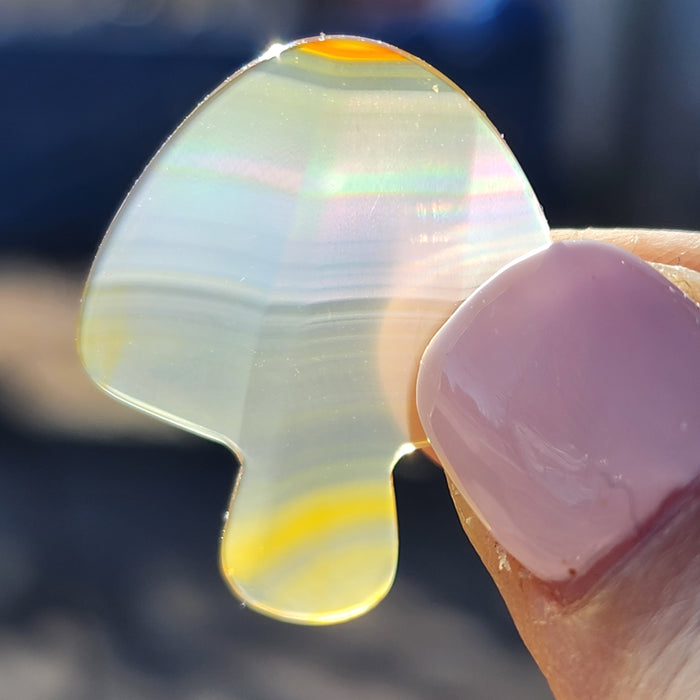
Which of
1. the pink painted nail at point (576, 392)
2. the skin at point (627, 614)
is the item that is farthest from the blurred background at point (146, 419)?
the pink painted nail at point (576, 392)

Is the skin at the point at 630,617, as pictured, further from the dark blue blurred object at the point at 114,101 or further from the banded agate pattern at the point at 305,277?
the dark blue blurred object at the point at 114,101

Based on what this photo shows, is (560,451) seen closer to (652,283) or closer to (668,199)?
(652,283)

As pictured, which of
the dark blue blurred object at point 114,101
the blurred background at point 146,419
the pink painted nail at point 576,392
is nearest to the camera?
the pink painted nail at point 576,392

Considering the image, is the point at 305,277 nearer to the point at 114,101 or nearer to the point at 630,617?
the point at 630,617

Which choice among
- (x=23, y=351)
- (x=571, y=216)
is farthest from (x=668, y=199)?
(x=23, y=351)

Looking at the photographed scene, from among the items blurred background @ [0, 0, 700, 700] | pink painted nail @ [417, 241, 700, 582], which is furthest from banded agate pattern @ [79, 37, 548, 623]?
blurred background @ [0, 0, 700, 700]

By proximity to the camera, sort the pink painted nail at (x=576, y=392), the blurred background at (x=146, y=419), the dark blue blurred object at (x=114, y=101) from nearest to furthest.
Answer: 1. the pink painted nail at (x=576, y=392)
2. the blurred background at (x=146, y=419)
3. the dark blue blurred object at (x=114, y=101)

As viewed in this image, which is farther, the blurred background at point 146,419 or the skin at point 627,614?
the blurred background at point 146,419
